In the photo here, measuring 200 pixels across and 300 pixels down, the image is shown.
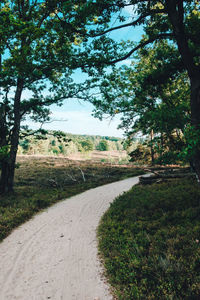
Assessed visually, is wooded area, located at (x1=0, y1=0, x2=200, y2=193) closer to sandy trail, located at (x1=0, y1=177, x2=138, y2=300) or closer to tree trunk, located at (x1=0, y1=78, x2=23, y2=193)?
tree trunk, located at (x1=0, y1=78, x2=23, y2=193)

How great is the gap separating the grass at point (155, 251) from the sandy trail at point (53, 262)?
1.76 feet

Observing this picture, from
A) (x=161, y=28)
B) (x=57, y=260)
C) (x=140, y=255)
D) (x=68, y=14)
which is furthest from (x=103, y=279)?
(x=161, y=28)

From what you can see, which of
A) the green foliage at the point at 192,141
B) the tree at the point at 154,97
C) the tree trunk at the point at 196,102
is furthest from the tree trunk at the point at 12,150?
the green foliage at the point at 192,141

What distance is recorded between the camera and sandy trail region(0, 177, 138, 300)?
4.23 metres

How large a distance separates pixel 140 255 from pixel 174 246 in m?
1.09

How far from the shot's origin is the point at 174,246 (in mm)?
5145

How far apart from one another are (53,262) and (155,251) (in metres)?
3.31

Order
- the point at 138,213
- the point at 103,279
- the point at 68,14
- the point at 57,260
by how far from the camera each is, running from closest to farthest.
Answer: the point at 103,279 < the point at 57,260 < the point at 68,14 < the point at 138,213

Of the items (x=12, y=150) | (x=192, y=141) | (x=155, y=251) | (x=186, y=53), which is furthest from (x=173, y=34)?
(x=12, y=150)

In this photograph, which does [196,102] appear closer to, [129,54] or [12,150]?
[129,54]

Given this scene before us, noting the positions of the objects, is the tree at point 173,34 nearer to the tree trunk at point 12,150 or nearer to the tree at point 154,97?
the tree at point 154,97

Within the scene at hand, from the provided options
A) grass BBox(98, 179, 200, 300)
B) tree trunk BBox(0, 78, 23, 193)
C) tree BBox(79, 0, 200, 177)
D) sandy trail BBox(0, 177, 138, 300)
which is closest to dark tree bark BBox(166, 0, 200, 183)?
tree BBox(79, 0, 200, 177)

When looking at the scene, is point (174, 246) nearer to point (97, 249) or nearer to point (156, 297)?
point (156, 297)

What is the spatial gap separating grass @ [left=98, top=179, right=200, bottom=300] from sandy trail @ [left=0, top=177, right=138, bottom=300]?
0.54 m
